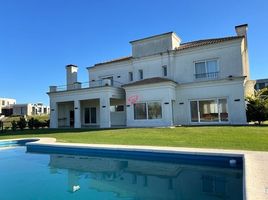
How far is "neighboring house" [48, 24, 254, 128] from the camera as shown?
22.8 m

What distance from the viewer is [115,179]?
8891 mm

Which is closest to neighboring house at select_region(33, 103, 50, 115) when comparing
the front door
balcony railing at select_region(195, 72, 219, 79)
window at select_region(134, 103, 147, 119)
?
the front door

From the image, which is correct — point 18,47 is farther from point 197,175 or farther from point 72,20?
point 197,175

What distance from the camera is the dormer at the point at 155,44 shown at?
2627 cm

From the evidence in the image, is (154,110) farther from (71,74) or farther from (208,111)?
(71,74)

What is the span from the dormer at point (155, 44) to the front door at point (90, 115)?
8896mm

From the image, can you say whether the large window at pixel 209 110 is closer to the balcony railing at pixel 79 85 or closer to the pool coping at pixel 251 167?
the balcony railing at pixel 79 85

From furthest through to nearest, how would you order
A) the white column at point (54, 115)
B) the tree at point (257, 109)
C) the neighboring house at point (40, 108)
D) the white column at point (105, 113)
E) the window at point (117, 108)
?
the neighboring house at point (40, 108) → the white column at point (54, 115) → the window at point (117, 108) → the white column at point (105, 113) → the tree at point (257, 109)

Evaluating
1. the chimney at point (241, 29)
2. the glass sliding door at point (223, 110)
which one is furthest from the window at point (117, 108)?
the chimney at point (241, 29)

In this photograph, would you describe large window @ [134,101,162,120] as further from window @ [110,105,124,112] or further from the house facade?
the house facade

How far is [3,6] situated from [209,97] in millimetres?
20621

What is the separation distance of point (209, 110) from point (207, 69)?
13.8 ft

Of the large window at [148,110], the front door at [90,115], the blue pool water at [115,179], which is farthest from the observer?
the front door at [90,115]

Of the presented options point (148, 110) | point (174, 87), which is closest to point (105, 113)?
point (148, 110)
